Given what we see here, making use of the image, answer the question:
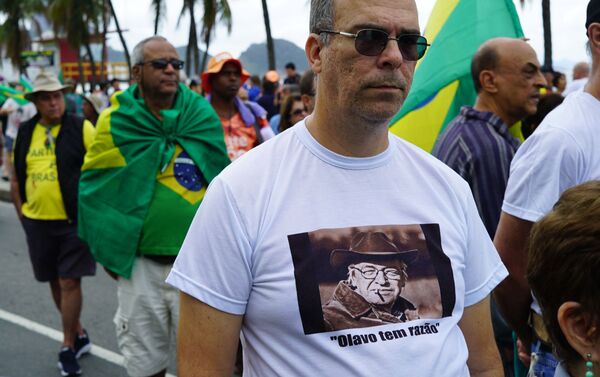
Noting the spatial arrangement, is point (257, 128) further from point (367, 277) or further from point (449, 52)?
point (367, 277)

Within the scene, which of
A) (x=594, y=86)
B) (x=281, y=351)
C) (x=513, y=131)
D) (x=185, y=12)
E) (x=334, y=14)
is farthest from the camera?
(x=185, y=12)

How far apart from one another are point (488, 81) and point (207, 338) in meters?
2.40

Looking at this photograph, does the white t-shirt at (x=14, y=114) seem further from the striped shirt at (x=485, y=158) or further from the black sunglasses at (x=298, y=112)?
the striped shirt at (x=485, y=158)

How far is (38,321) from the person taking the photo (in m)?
6.28

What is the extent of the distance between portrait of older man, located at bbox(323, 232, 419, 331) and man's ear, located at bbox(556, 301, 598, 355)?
34cm

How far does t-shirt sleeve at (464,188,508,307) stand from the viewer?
6.74 ft

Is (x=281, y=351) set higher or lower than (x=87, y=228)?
higher

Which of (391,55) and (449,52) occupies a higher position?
(391,55)

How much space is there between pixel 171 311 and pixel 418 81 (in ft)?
6.43

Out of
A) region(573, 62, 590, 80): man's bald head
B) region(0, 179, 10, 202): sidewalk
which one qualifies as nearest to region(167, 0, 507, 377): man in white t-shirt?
region(573, 62, 590, 80): man's bald head

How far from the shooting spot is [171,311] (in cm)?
410

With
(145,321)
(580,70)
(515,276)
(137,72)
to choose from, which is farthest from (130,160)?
(580,70)

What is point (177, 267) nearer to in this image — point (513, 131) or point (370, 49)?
point (370, 49)

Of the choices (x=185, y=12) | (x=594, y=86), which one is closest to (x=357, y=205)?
(x=594, y=86)
